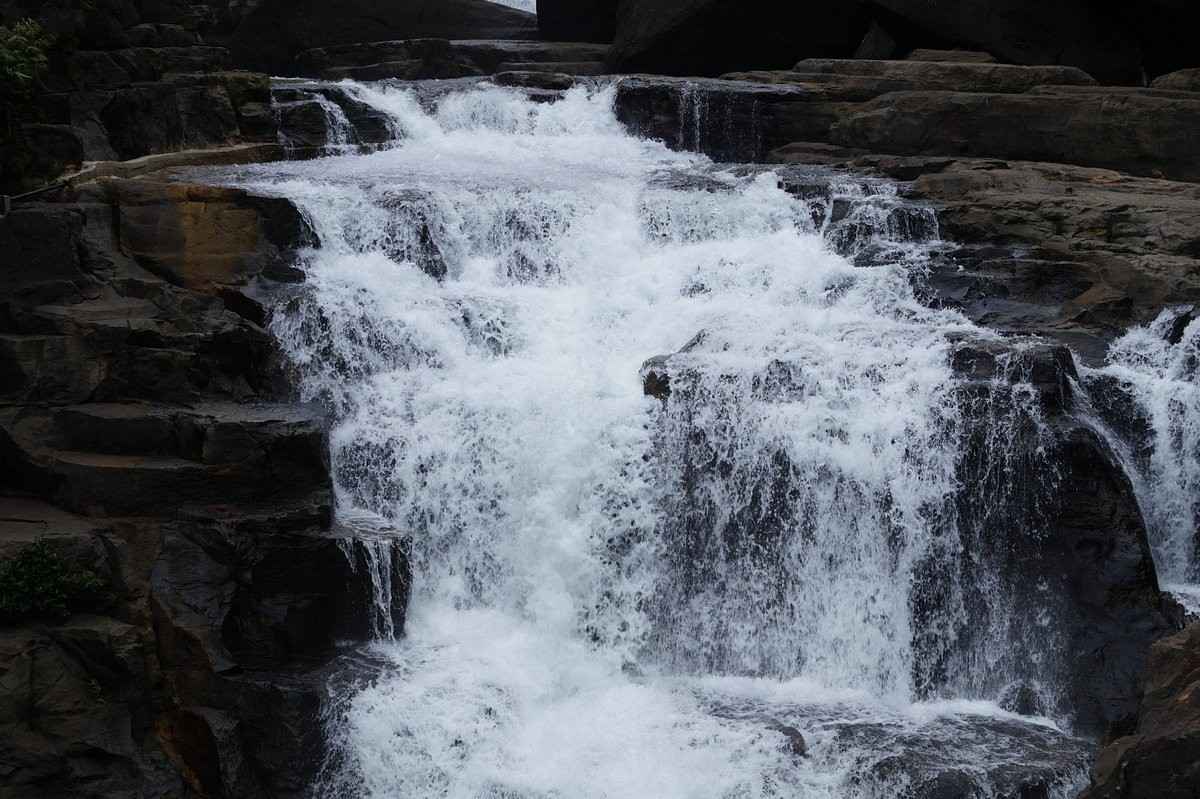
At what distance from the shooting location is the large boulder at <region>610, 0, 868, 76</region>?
24.3m

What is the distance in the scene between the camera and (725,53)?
25.0m

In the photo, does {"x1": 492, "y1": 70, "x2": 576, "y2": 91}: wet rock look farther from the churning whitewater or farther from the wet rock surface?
the wet rock surface

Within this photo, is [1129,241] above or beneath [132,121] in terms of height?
beneath

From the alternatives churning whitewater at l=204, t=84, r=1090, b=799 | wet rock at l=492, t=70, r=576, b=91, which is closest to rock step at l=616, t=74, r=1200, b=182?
wet rock at l=492, t=70, r=576, b=91

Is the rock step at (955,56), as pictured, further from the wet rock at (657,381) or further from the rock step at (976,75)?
the wet rock at (657,381)

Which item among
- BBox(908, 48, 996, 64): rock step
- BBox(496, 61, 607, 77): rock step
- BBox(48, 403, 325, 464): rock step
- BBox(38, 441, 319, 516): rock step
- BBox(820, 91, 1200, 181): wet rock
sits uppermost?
BBox(908, 48, 996, 64): rock step

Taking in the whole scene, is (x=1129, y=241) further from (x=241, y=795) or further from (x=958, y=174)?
(x=241, y=795)

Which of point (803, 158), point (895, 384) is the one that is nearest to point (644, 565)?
point (895, 384)

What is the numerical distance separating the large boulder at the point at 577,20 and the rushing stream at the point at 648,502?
12.4 m

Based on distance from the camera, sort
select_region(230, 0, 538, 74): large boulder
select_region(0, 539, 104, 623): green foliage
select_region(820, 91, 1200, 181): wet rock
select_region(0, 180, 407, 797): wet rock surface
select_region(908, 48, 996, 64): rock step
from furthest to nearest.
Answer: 1. select_region(230, 0, 538, 74): large boulder
2. select_region(908, 48, 996, 64): rock step
3. select_region(820, 91, 1200, 181): wet rock
4. select_region(0, 180, 407, 797): wet rock surface
5. select_region(0, 539, 104, 623): green foliage

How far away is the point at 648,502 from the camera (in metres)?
12.9

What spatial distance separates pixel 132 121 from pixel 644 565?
10.7 metres

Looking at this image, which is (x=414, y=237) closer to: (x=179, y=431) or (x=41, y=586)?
(x=179, y=431)

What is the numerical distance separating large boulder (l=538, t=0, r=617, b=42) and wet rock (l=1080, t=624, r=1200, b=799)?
21.2 m
